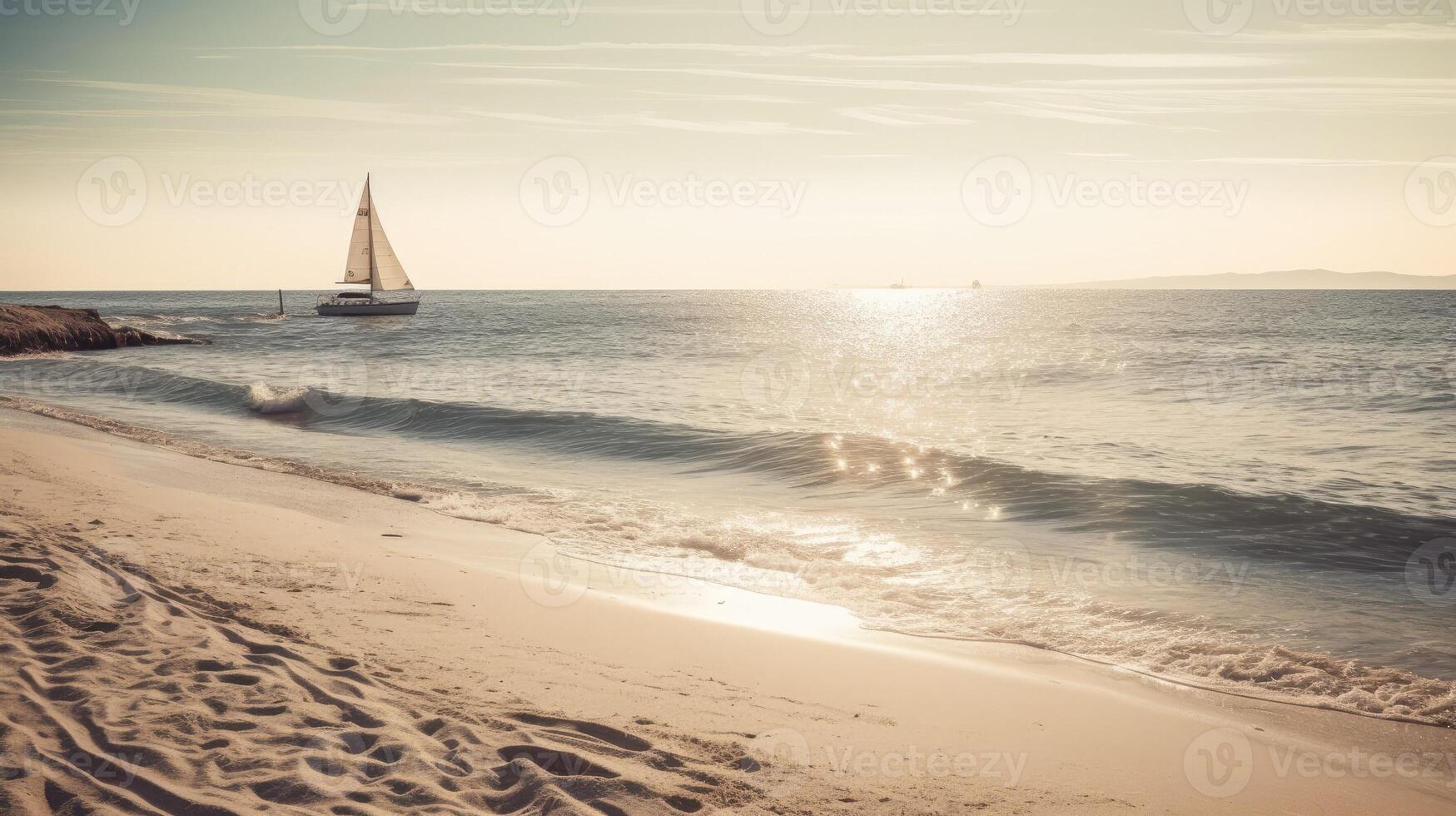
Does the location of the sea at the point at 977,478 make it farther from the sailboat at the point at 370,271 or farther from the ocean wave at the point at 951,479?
the sailboat at the point at 370,271

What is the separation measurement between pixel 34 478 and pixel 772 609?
9663 mm

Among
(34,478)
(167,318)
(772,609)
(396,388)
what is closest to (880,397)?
(396,388)

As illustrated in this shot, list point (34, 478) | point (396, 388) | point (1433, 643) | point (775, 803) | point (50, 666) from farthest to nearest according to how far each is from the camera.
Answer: point (396, 388) < point (34, 478) < point (1433, 643) < point (50, 666) < point (775, 803)

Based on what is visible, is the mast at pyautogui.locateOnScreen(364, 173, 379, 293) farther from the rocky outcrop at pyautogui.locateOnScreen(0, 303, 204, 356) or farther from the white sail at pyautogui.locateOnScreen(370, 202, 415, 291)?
the rocky outcrop at pyautogui.locateOnScreen(0, 303, 204, 356)

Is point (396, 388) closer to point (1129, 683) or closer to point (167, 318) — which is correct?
point (1129, 683)

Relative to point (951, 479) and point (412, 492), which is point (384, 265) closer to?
point (412, 492)

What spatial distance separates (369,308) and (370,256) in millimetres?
5558

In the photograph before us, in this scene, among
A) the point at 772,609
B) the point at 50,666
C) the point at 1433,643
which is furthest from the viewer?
the point at 772,609

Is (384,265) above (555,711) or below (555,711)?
above

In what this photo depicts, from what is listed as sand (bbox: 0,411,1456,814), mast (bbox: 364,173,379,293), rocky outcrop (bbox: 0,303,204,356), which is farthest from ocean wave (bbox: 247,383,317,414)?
mast (bbox: 364,173,379,293)

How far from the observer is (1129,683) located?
6.05 m

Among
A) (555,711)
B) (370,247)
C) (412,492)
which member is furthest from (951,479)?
(370,247)

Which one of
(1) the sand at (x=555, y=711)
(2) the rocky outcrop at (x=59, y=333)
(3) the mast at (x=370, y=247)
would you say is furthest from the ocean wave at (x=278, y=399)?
(3) the mast at (x=370, y=247)

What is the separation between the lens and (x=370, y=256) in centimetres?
6272
